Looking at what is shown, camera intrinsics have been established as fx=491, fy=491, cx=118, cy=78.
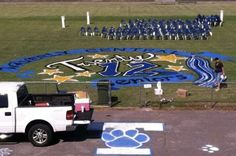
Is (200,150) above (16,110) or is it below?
below

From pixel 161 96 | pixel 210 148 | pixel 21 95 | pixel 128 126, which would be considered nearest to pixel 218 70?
pixel 161 96

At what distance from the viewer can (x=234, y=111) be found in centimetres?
2042

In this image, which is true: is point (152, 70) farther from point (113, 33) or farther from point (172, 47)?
point (113, 33)

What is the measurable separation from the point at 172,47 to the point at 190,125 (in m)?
17.8

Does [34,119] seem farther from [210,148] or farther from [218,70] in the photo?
[218,70]

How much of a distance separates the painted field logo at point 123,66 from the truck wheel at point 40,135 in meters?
8.90

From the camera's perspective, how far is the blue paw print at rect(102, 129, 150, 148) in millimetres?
16516

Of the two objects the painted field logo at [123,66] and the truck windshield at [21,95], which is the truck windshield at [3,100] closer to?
the truck windshield at [21,95]

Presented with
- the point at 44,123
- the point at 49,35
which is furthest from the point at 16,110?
the point at 49,35

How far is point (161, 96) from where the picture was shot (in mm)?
22656

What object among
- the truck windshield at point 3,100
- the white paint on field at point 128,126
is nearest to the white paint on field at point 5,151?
the truck windshield at point 3,100

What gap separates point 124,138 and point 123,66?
12658 mm

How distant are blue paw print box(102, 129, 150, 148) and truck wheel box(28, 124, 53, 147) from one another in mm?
2020

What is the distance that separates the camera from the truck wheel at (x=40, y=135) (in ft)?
52.4
